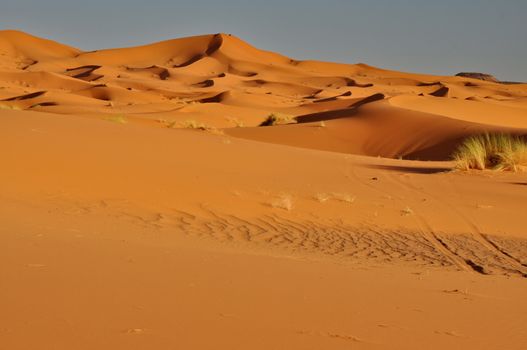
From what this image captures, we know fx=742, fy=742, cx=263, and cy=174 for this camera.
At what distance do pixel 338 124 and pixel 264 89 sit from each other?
131ft

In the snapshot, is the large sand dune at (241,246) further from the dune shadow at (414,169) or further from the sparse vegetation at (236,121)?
the sparse vegetation at (236,121)

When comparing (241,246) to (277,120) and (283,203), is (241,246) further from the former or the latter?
(277,120)

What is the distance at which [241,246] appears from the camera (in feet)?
26.8

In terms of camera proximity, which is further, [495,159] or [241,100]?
[241,100]

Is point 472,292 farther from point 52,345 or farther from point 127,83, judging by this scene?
point 127,83

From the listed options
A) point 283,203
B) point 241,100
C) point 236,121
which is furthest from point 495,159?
point 241,100

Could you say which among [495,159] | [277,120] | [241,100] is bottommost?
[495,159]

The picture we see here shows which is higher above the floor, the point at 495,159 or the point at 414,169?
the point at 495,159

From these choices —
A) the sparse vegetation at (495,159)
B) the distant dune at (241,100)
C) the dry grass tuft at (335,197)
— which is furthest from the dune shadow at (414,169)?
the distant dune at (241,100)

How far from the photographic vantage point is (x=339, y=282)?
19.0 ft

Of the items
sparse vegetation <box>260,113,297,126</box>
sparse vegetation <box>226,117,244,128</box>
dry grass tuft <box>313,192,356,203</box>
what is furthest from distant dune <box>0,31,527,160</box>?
dry grass tuft <box>313,192,356,203</box>

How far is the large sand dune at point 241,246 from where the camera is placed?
418 cm

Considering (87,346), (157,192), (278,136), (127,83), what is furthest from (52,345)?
(127,83)

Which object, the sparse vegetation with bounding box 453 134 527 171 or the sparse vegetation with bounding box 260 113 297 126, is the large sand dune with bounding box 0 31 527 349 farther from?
the sparse vegetation with bounding box 260 113 297 126
